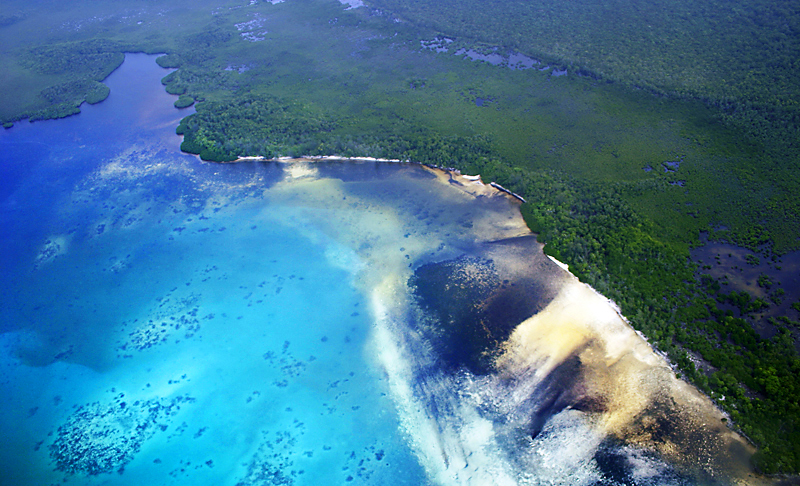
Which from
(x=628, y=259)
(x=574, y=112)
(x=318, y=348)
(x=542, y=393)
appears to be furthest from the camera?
(x=574, y=112)

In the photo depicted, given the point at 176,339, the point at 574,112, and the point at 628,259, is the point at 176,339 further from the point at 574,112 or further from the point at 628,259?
the point at 574,112

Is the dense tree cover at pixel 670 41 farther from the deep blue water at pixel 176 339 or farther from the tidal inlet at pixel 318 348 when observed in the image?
the deep blue water at pixel 176 339

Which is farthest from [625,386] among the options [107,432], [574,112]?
[574,112]

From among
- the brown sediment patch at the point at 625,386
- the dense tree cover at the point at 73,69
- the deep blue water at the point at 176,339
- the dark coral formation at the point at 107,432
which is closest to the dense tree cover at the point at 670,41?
the brown sediment patch at the point at 625,386

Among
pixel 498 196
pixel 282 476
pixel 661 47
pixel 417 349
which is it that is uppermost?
pixel 661 47

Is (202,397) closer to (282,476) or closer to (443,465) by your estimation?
(282,476)

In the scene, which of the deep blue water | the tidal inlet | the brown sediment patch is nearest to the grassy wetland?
the brown sediment patch

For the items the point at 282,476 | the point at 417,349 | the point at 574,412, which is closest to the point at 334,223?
the point at 417,349
